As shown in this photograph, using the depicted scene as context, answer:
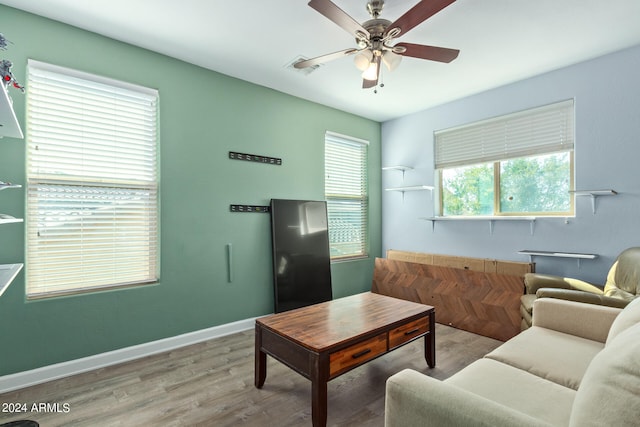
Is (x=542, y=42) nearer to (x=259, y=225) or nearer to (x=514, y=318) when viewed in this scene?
(x=514, y=318)

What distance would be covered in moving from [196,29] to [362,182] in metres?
3.04

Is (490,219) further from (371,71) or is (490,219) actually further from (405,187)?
(371,71)

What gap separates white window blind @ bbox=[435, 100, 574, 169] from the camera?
10.9ft

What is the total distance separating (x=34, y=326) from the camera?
2383 mm

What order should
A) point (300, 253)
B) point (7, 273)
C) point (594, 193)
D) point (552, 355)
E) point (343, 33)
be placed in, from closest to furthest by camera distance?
point (552, 355) → point (7, 273) → point (343, 33) → point (594, 193) → point (300, 253)

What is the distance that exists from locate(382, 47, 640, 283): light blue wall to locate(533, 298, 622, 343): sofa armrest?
52.2 inches

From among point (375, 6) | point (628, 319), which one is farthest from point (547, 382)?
point (375, 6)

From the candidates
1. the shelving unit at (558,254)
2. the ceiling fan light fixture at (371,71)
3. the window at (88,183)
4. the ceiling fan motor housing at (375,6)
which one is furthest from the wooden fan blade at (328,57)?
the shelving unit at (558,254)

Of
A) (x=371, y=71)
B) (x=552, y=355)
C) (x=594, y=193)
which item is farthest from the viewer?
(x=594, y=193)

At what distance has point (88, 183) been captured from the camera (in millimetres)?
2645

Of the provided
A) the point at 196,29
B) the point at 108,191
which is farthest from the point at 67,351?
the point at 196,29

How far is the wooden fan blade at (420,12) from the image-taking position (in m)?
1.73

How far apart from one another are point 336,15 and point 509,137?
9.34ft

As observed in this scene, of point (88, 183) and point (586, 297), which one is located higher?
point (88, 183)
